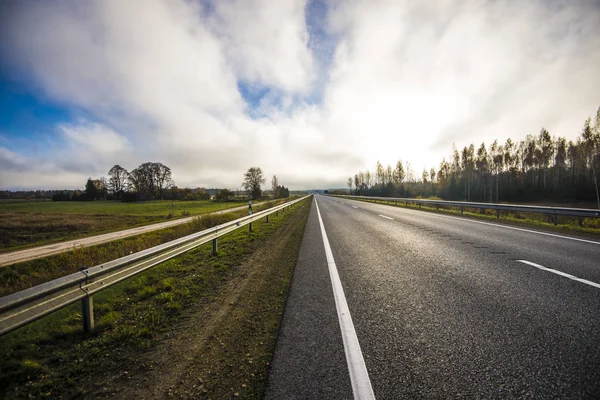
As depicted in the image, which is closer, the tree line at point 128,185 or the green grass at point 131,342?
the green grass at point 131,342

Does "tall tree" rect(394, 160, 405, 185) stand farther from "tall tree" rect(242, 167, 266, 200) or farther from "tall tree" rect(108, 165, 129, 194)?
"tall tree" rect(108, 165, 129, 194)

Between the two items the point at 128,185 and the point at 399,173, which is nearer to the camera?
the point at 128,185

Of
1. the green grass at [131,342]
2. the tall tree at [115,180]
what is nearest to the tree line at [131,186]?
the tall tree at [115,180]

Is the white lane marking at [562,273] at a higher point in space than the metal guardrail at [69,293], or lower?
lower

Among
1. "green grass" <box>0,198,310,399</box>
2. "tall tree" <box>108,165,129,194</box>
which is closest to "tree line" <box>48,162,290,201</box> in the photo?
"tall tree" <box>108,165,129,194</box>

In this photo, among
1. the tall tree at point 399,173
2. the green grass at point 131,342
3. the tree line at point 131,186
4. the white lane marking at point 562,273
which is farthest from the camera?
the tall tree at point 399,173

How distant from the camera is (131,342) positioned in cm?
276

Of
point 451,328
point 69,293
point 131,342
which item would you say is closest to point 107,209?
point 69,293

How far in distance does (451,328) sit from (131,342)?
371cm

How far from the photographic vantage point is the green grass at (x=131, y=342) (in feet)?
6.77

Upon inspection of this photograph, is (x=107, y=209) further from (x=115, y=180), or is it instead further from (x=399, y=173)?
(x=399, y=173)

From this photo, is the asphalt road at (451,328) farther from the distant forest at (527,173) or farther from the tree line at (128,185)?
the tree line at (128,185)

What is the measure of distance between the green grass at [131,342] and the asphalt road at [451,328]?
29 centimetres

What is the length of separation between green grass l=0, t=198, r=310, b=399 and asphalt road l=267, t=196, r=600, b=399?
29 centimetres
